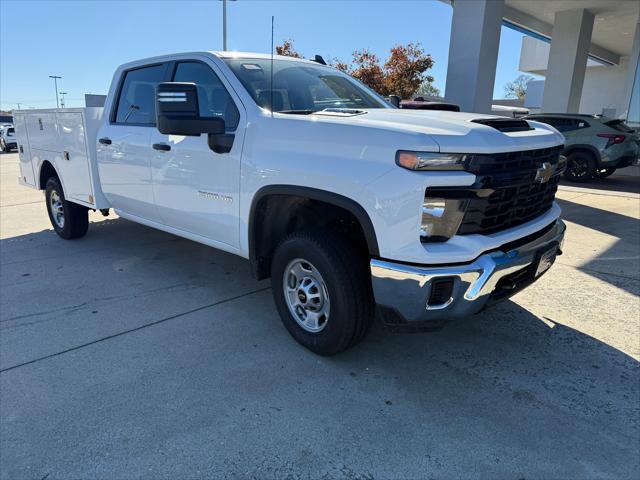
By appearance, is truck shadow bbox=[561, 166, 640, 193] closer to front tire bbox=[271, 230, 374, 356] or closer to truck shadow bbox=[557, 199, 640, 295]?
truck shadow bbox=[557, 199, 640, 295]

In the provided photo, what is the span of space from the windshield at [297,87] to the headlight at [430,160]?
116cm

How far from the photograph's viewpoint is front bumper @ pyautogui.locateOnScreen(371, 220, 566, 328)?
2539 mm

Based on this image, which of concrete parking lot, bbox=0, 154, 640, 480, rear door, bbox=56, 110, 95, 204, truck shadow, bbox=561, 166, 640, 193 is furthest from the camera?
truck shadow, bbox=561, 166, 640, 193

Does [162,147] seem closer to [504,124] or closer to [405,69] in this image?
[504,124]

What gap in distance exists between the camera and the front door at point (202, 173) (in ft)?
11.6

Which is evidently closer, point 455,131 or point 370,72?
point 455,131

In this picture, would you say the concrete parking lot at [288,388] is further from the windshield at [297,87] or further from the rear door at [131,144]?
the windshield at [297,87]

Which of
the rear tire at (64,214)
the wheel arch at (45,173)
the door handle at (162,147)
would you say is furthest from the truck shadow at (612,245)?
the wheel arch at (45,173)

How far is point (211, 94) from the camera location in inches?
149

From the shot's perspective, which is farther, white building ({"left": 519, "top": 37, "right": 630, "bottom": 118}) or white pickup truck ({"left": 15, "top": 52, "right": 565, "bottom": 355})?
white building ({"left": 519, "top": 37, "right": 630, "bottom": 118})

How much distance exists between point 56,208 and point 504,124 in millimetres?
5719

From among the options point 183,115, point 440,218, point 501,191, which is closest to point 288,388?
point 440,218

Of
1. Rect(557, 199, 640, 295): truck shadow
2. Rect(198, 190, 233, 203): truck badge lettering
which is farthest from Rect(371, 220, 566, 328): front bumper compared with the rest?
Rect(557, 199, 640, 295): truck shadow

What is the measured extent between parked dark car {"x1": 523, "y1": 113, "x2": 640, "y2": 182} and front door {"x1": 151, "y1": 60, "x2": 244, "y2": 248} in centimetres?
979
